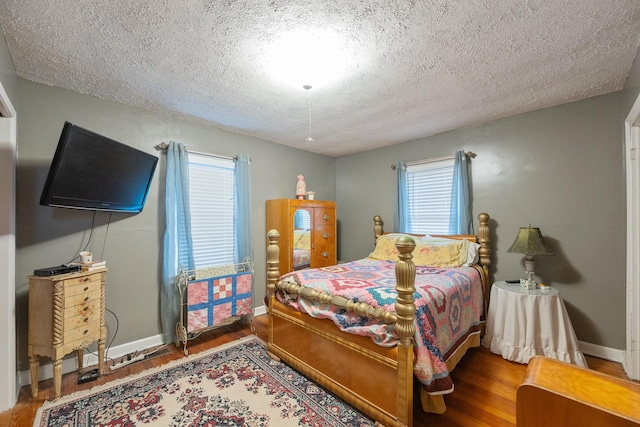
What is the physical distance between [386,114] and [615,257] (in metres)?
2.58

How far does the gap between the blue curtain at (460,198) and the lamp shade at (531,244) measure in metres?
0.65

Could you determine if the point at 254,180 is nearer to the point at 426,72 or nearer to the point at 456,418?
the point at 426,72

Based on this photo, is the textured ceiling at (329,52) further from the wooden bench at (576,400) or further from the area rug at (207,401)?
the area rug at (207,401)

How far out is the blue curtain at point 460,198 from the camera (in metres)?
3.30

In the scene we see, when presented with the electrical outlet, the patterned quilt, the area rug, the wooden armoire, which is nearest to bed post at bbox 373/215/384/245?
the wooden armoire

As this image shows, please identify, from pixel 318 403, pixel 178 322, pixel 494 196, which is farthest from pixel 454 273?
pixel 178 322

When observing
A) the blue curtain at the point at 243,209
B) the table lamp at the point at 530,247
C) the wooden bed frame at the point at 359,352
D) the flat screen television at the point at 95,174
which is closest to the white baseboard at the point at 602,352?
the table lamp at the point at 530,247

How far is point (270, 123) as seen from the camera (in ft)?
10.6

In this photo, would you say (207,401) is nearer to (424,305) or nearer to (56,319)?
(56,319)

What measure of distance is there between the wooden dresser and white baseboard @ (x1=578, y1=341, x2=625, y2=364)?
4523mm

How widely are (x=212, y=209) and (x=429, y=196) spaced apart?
294 centimetres

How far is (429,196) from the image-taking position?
3732 millimetres

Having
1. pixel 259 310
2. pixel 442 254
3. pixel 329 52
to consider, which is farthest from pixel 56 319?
pixel 442 254

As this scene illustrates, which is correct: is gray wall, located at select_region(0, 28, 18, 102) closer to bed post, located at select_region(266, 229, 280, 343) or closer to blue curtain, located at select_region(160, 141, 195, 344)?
blue curtain, located at select_region(160, 141, 195, 344)
